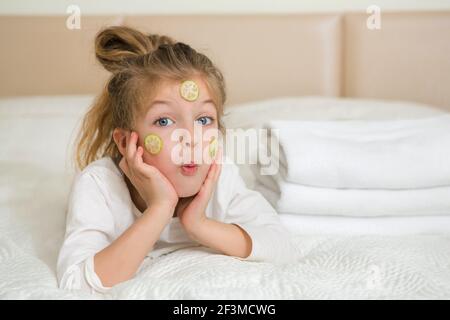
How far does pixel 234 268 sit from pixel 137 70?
426 mm

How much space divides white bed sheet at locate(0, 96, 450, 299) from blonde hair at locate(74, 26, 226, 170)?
270mm

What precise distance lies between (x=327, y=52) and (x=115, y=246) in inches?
62.3

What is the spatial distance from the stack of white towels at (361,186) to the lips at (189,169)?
0.29 metres

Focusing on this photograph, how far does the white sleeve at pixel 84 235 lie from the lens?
94 cm

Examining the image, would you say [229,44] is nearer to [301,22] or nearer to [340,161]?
[301,22]

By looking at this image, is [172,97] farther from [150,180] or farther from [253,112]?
[253,112]

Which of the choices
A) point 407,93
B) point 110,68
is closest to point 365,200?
point 110,68

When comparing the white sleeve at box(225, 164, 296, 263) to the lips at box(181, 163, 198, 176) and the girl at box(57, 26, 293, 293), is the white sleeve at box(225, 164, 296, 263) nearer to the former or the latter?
the girl at box(57, 26, 293, 293)

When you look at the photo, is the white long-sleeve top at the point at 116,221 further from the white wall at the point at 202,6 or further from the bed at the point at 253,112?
the white wall at the point at 202,6

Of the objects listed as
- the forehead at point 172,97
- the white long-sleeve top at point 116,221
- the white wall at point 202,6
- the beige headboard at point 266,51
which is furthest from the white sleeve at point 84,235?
the white wall at point 202,6

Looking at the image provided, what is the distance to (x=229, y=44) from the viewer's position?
2.26 metres

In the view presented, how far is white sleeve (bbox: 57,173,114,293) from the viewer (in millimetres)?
941

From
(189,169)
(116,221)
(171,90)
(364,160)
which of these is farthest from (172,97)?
(364,160)

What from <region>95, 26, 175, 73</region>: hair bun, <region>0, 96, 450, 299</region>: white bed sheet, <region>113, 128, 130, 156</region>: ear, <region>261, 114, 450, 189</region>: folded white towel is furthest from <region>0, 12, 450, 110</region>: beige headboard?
<region>113, 128, 130, 156</region>: ear
